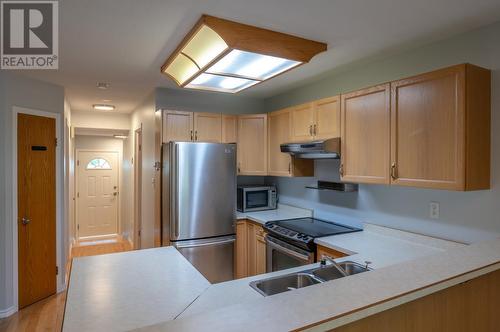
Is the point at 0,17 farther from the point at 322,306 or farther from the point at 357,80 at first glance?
the point at 357,80

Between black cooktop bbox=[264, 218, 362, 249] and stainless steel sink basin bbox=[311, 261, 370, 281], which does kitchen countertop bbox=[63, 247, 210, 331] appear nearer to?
stainless steel sink basin bbox=[311, 261, 370, 281]

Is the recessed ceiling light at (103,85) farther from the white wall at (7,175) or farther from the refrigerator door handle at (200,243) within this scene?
the refrigerator door handle at (200,243)

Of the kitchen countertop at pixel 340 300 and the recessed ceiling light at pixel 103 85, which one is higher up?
the recessed ceiling light at pixel 103 85

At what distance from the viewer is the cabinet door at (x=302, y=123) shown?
3066 millimetres

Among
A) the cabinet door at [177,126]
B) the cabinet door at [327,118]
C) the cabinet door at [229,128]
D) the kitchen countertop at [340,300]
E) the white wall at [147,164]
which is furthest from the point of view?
the white wall at [147,164]

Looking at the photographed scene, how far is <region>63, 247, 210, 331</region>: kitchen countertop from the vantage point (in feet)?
4.05

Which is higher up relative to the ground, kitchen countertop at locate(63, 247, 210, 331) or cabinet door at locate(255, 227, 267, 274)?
kitchen countertop at locate(63, 247, 210, 331)

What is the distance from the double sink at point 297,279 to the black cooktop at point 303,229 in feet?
2.11

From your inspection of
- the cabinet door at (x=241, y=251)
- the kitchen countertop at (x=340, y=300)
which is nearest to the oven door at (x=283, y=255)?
the cabinet door at (x=241, y=251)

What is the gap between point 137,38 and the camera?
2.23m

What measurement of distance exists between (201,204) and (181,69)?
1.38 metres

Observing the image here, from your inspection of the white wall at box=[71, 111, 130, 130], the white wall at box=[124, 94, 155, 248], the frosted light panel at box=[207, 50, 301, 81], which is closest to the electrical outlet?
the frosted light panel at box=[207, 50, 301, 81]

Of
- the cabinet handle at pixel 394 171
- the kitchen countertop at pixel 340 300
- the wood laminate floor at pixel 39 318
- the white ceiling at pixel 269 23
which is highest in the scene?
the white ceiling at pixel 269 23

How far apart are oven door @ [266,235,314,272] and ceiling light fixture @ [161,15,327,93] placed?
1.49 metres
